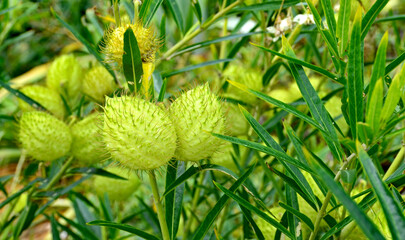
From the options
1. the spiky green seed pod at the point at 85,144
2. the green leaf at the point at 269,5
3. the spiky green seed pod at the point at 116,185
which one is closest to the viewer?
the green leaf at the point at 269,5

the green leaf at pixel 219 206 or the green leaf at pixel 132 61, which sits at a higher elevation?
the green leaf at pixel 132 61

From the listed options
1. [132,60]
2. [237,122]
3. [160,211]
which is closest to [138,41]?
[132,60]

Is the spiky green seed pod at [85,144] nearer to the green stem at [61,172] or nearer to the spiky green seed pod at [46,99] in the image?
the green stem at [61,172]

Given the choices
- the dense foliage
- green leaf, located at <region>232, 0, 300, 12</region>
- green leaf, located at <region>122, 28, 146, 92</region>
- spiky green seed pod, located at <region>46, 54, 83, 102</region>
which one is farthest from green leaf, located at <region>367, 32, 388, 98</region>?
spiky green seed pod, located at <region>46, 54, 83, 102</region>

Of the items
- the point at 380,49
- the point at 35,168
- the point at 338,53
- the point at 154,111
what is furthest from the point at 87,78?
the point at 380,49

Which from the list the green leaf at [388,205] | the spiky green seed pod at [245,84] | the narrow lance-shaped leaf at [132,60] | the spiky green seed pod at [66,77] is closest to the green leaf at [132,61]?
the narrow lance-shaped leaf at [132,60]

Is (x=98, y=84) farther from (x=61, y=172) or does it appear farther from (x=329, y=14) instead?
(x=329, y=14)
